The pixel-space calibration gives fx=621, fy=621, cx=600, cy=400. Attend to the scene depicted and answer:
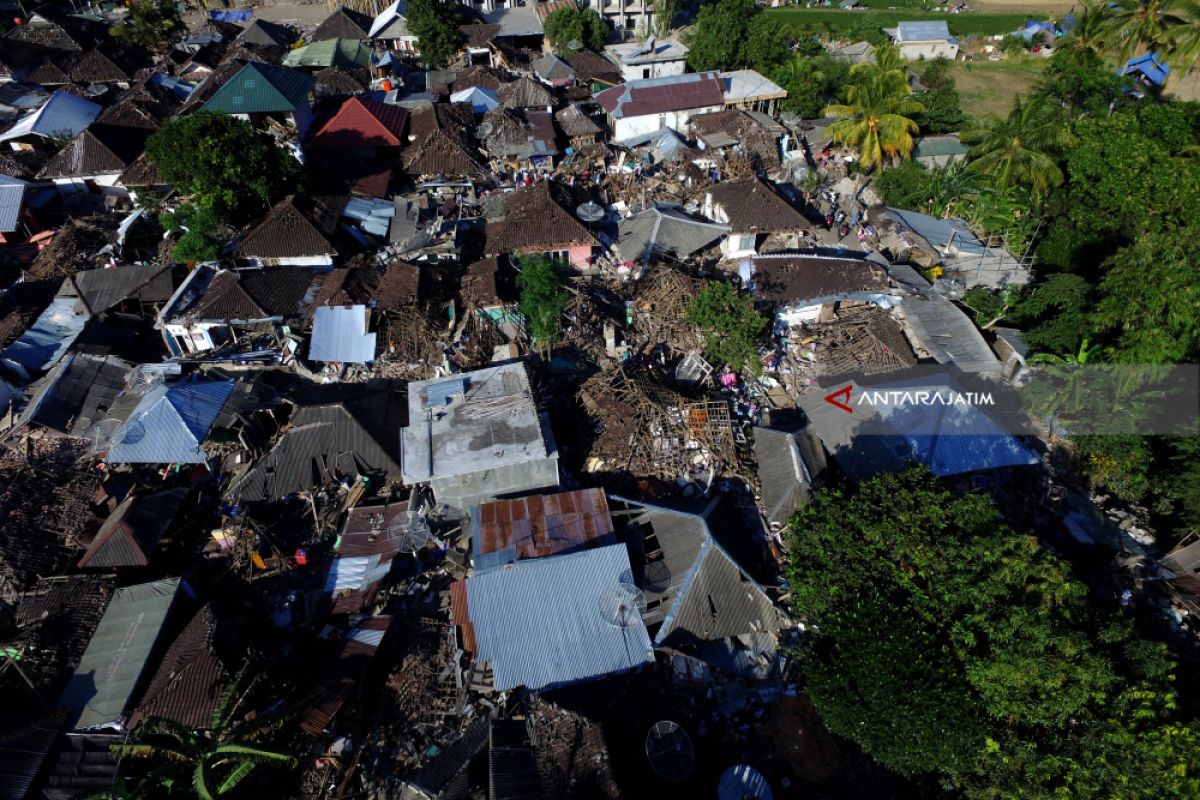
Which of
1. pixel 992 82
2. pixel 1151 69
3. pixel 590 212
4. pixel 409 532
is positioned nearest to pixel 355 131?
pixel 590 212

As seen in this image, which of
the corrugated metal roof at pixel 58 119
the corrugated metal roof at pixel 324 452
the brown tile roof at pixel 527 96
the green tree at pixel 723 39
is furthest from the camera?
the green tree at pixel 723 39

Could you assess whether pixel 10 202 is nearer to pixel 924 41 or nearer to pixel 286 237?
pixel 286 237

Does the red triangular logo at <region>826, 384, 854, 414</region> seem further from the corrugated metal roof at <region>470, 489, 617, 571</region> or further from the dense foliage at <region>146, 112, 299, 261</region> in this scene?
the dense foliage at <region>146, 112, 299, 261</region>

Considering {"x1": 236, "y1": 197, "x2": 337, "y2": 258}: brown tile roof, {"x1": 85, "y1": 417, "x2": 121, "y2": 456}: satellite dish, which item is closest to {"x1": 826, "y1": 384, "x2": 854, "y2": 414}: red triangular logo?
{"x1": 236, "y1": 197, "x2": 337, "y2": 258}: brown tile roof

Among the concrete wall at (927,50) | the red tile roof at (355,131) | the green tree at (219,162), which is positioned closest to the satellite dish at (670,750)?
the green tree at (219,162)

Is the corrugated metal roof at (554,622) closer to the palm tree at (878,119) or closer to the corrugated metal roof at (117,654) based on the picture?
the corrugated metal roof at (117,654)
